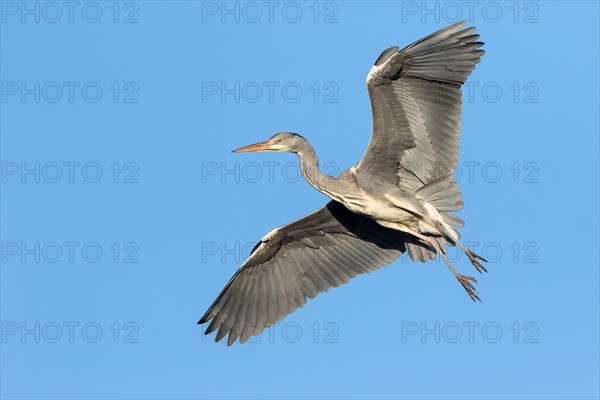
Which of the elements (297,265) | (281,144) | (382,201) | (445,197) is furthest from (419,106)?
(297,265)

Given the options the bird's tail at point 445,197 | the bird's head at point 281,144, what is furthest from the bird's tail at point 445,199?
the bird's head at point 281,144

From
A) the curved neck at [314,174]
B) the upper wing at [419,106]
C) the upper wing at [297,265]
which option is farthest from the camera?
the upper wing at [297,265]

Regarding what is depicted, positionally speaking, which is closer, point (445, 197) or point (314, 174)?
point (445, 197)

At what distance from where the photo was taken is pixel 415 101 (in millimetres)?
10820

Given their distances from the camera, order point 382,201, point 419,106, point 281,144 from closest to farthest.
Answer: point 419,106, point 382,201, point 281,144

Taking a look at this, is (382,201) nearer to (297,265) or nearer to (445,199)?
(445,199)

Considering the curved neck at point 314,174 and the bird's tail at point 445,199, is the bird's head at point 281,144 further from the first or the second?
the bird's tail at point 445,199

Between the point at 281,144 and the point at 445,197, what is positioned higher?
the point at 281,144

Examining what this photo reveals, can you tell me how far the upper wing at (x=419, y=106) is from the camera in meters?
10.5

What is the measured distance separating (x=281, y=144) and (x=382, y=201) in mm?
1278

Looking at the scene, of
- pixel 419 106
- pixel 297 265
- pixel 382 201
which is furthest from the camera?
pixel 297 265

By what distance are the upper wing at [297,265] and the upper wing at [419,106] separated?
3.71 ft

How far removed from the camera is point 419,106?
1086 centimetres

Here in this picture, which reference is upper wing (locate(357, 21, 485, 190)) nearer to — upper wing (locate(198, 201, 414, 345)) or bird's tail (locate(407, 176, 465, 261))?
bird's tail (locate(407, 176, 465, 261))
